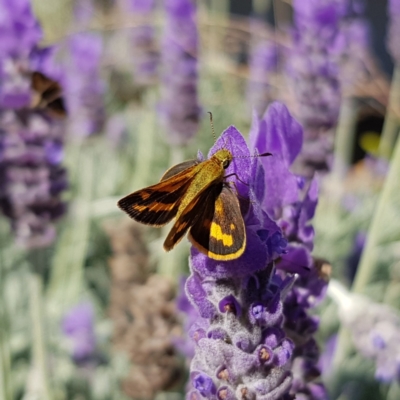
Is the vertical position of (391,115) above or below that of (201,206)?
above

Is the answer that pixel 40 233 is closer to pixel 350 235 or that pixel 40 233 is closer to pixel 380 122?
pixel 350 235

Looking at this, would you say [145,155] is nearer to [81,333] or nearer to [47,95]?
[81,333]

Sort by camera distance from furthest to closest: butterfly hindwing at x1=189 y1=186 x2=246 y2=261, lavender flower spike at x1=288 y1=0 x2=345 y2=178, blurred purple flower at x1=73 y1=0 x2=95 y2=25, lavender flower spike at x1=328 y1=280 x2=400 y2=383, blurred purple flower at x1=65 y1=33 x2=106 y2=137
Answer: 1. blurred purple flower at x1=73 y1=0 x2=95 y2=25
2. blurred purple flower at x1=65 y1=33 x2=106 y2=137
3. lavender flower spike at x1=288 y1=0 x2=345 y2=178
4. lavender flower spike at x1=328 y1=280 x2=400 y2=383
5. butterfly hindwing at x1=189 y1=186 x2=246 y2=261

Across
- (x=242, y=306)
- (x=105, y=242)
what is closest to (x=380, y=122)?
(x=105, y=242)

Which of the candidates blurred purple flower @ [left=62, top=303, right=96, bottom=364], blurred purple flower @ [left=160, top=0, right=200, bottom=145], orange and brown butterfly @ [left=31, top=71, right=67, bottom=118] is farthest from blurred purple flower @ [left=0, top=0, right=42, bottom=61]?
blurred purple flower @ [left=160, top=0, right=200, bottom=145]

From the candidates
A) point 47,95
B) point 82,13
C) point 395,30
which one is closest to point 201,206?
point 47,95

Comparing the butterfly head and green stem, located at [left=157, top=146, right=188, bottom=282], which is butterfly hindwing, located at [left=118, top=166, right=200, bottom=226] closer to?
the butterfly head

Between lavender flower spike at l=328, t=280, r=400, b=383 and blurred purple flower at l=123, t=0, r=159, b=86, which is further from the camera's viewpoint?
blurred purple flower at l=123, t=0, r=159, b=86

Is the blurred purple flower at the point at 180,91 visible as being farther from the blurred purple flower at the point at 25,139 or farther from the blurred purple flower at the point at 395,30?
the blurred purple flower at the point at 25,139
